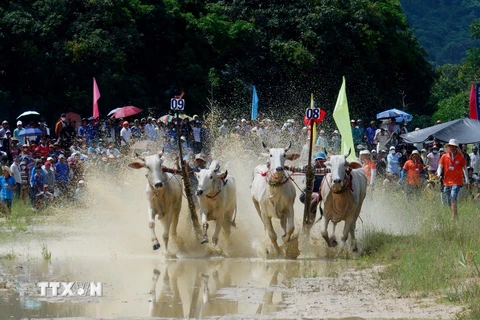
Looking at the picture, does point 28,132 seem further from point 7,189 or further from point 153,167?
point 153,167

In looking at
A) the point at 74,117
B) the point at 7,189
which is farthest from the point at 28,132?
the point at 74,117

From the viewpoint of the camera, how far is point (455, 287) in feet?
40.8

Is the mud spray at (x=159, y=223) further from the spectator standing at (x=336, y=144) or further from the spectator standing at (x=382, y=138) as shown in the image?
the spectator standing at (x=382, y=138)

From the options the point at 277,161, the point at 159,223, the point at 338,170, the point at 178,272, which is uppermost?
the point at 277,161

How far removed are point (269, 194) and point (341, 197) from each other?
1239mm

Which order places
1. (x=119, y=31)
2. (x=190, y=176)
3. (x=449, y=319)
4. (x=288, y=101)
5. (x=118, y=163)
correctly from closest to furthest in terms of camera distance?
(x=449, y=319), (x=190, y=176), (x=118, y=163), (x=119, y=31), (x=288, y=101)

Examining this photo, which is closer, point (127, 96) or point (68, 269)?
point (68, 269)

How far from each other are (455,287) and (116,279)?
4980 mm

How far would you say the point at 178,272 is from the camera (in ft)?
51.9

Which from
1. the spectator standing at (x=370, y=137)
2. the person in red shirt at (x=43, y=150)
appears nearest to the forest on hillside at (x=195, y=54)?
the person in red shirt at (x=43, y=150)

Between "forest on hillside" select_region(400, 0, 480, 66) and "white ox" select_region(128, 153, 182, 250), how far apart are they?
116 metres

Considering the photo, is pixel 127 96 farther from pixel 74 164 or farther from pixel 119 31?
pixel 74 164

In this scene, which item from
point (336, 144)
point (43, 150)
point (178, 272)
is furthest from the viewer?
point (336, 144)

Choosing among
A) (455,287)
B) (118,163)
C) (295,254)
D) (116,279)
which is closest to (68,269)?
(116,279)
